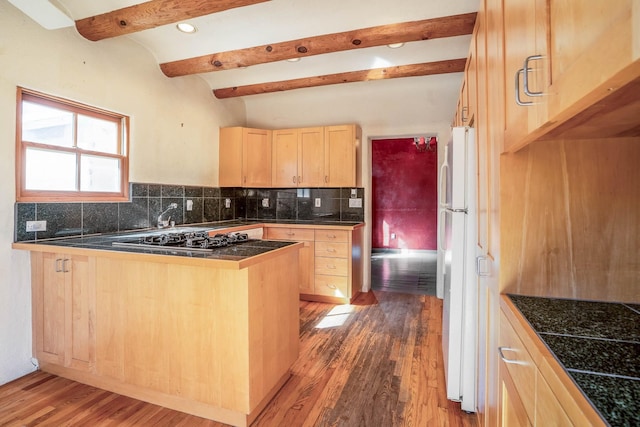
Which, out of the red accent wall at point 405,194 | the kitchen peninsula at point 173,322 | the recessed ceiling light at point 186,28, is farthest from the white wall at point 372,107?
the red accent wall at point 405,194

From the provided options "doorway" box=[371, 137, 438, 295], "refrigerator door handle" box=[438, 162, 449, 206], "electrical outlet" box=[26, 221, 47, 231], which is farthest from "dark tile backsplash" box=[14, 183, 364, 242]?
"doorway" box=[371, 137, 438, 295]

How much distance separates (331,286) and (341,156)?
1.59m

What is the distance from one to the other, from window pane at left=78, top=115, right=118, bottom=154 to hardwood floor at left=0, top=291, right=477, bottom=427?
173 cm

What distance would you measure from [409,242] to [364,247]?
3.18 meters

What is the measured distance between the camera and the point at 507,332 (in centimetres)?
100

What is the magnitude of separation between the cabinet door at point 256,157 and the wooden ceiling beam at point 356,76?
509mm

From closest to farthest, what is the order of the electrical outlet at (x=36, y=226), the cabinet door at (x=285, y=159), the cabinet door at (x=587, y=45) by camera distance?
1. the cabinet door at (x=587, y=45)
2. the electrical outlet at (x=36, y=226)
3. the cabinet door at (x=285, y=159)

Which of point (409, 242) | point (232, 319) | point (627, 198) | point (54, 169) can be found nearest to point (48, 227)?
point (54, 169)

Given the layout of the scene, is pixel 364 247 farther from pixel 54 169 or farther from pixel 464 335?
pixel 54 169

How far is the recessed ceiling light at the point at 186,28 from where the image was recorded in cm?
252

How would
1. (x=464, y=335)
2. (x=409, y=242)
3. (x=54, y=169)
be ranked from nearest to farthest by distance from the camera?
(x=464, y=335), (x=54, y=169), (x=409, y=242)

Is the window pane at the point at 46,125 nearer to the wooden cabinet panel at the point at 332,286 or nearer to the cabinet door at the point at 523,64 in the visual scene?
the wooden cabinet panel at the point at 332,286

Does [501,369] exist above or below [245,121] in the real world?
below

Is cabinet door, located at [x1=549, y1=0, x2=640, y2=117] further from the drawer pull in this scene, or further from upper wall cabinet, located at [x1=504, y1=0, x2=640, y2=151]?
the drawer pull
